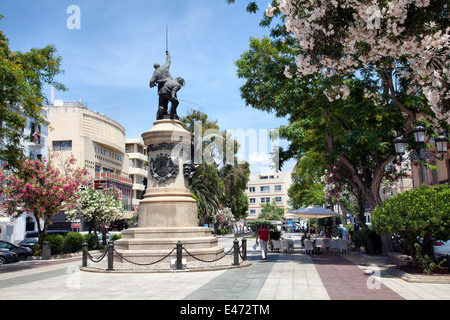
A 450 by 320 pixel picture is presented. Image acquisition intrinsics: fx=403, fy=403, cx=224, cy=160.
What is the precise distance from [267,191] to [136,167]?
45662mm

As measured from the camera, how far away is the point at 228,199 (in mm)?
56469

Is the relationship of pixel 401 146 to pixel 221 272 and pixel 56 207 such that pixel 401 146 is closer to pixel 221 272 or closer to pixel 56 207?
pixel 221 272

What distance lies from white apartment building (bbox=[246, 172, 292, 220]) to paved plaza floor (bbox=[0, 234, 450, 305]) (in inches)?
3714

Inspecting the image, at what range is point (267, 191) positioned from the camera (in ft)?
356

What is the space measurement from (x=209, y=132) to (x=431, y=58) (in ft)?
115

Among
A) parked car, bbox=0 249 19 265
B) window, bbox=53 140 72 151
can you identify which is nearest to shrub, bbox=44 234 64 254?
parked car, bbox=0 249 19 265

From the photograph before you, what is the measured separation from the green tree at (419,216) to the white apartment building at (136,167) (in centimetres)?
5923

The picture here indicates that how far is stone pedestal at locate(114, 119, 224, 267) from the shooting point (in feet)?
49.7

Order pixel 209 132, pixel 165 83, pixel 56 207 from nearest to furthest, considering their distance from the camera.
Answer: pixel 165 83, pixel 56 207, pixel 209 132

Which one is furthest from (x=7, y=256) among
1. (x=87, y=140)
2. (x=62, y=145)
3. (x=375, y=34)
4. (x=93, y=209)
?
(x=62, y=145)

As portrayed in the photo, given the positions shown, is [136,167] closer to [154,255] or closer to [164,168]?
[164,168]

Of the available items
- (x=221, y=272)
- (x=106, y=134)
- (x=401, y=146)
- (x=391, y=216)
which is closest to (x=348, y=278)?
(x=391, y=216)

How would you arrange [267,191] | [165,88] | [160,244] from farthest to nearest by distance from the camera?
[267,191]
[165,88]
[160,244]

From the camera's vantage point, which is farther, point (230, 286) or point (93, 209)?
point (93, 209)
